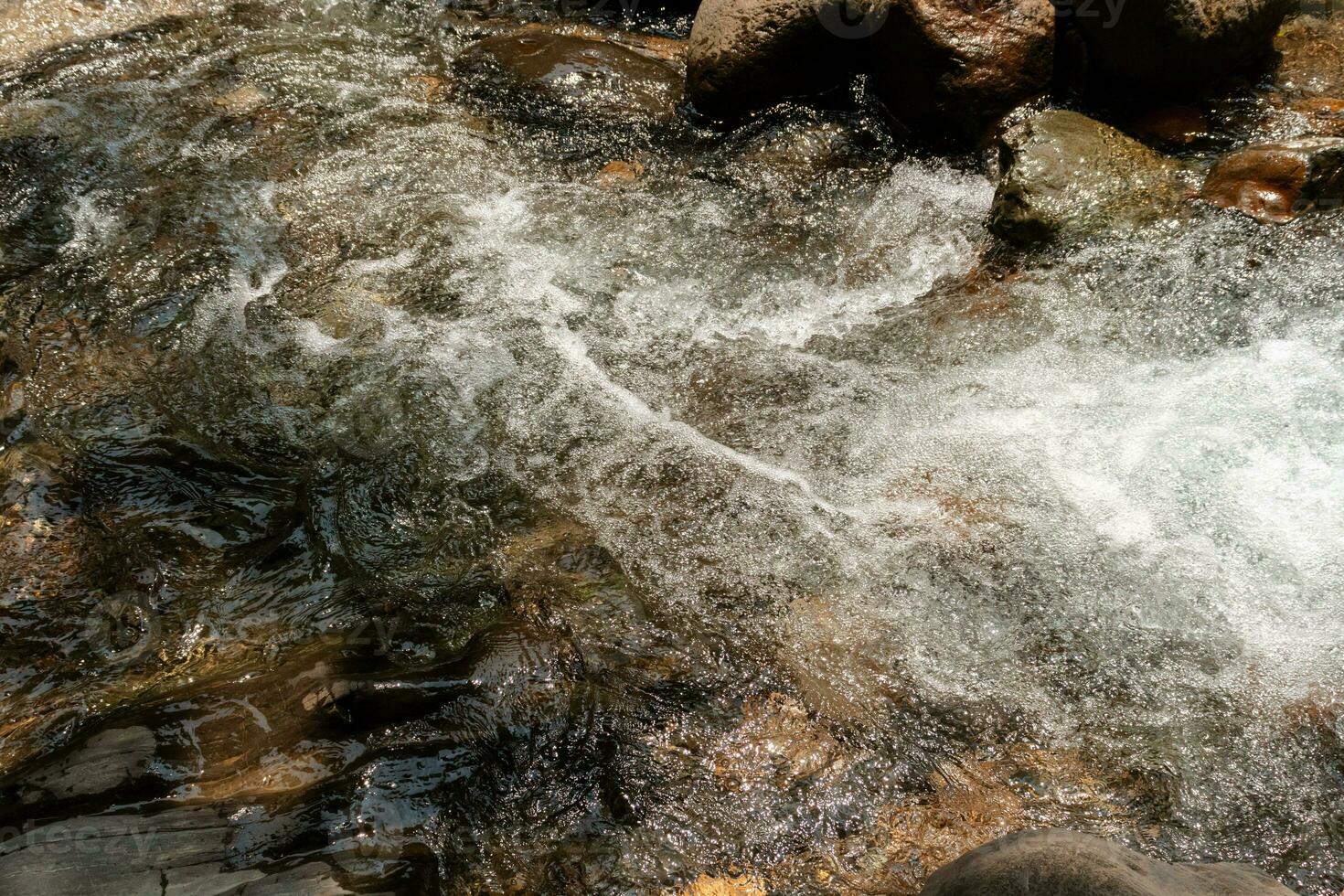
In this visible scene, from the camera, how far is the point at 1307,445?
11.9 feet

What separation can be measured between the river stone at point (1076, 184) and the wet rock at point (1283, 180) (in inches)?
9.2

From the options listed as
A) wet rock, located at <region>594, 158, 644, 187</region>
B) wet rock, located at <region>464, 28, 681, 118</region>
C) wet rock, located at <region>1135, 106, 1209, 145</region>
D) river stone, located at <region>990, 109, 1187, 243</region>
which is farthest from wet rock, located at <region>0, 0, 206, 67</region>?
wet rock, located at <region>1135, 106, 1209, 145</region>

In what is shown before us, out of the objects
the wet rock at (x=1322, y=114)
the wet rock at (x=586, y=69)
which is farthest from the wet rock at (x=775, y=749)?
the wet rock at (x=1322, y=114)

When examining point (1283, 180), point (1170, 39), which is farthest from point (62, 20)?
point (1283, 180)

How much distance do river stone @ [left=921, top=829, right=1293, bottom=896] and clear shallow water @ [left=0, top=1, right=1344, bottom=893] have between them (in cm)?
35

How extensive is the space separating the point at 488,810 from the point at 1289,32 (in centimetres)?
656

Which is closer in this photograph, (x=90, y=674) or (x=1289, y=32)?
(x=90, y=674)

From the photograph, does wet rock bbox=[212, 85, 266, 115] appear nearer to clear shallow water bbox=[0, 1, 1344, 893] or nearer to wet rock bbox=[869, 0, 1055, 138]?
clear shallow water bbox=[0, 1, 1344, 893]

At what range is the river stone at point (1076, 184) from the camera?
4578 millimetres

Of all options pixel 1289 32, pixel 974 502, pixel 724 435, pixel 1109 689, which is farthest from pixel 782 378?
pixel 1289 32

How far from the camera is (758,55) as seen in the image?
548 centimetres

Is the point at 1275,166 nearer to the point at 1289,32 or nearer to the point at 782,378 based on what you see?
the point at 1289,32

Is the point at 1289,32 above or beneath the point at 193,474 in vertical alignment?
above

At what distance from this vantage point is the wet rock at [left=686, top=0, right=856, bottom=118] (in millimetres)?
5406
